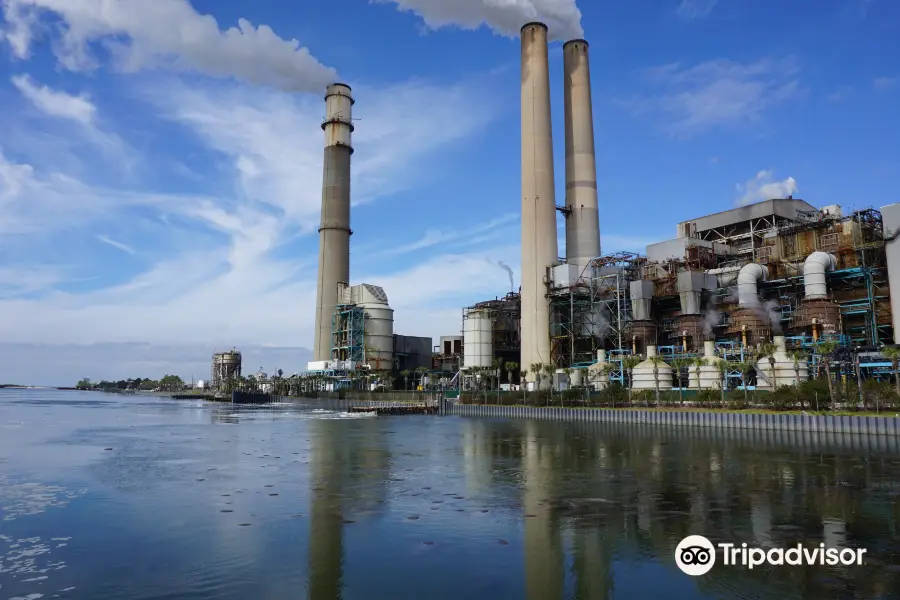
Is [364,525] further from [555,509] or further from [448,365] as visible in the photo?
Answer: [448,365]

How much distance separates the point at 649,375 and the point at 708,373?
356 inches

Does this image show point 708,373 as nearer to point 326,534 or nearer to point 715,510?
point 715,510

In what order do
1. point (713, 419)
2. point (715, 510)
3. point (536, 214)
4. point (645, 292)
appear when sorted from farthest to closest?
1. point (536, 214)
2. point (645, 292)
3. point (713, 419)
4. point (715, 510)

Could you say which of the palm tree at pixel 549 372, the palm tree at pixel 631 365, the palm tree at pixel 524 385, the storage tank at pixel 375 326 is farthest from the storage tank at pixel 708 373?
the storage tank at pixel 375 326

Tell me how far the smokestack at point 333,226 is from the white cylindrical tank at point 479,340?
40.1 m

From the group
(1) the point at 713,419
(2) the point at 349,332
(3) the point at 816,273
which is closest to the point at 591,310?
(3) the point at 816,273

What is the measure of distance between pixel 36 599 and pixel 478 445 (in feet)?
131

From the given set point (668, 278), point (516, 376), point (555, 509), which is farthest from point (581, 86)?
point (555, 509)

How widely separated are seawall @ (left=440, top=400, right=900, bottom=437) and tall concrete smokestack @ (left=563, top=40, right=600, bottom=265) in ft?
121

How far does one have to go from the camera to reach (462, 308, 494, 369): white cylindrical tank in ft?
417

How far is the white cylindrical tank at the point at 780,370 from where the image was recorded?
7644 cm

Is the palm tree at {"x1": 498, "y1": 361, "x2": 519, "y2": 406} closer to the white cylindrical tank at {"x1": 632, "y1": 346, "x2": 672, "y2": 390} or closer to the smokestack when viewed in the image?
the white cylindrical tank at {"x1": 632, "y1": 346, "x2": 672, "y2": 390}

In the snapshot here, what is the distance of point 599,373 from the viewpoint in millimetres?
99438

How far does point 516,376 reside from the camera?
129m
